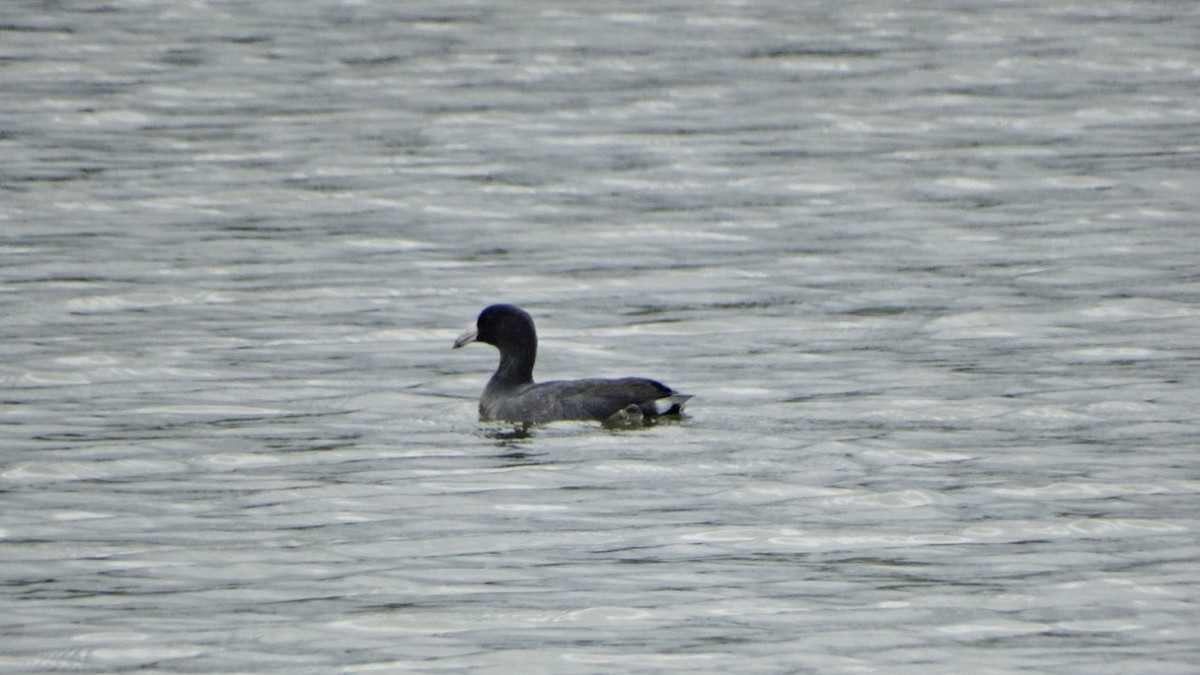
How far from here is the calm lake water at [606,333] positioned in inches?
437

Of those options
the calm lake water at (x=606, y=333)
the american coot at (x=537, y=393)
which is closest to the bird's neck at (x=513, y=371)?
A: the american coot at (x=537, y=393)

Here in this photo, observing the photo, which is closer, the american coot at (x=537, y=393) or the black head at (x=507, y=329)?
the american coot at (x=537, y=393)

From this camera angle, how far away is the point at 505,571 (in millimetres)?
11805

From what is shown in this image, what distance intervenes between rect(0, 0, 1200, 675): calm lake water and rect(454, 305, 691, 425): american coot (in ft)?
0.73

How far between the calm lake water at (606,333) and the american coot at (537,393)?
22 cm

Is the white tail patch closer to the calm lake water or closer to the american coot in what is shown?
the american coot

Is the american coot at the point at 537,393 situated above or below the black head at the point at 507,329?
below

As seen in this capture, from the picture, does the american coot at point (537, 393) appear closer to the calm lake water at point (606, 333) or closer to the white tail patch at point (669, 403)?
the white tail patch at point (669, 403)

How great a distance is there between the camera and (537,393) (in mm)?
15766

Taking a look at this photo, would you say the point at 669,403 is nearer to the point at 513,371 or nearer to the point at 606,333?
the point at 513,371

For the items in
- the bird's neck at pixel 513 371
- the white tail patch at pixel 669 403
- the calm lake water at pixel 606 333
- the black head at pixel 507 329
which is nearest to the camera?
the calm lake water at pixel 606 333

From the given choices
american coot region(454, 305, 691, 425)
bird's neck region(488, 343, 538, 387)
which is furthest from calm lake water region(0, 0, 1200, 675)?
bird's neck region(488, 343, 538, 387)

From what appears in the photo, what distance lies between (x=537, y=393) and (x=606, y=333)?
3138mm

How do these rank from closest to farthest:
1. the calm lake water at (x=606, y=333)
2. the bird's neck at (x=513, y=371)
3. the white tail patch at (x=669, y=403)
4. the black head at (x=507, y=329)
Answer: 1. the calm lake water at (x=606, y=333)
2. the white tail patch at (x=669, y=403)
3. the bird's neck at (x=513, y=371)
4. the black head at (x=507, y=329)
